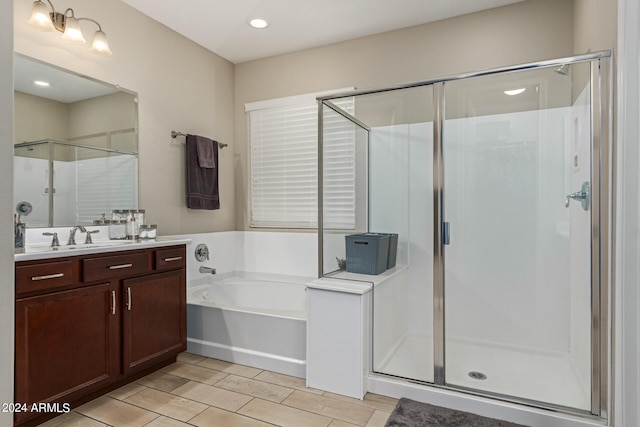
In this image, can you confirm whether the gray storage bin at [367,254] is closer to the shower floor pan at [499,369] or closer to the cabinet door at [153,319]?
the shower floor pan at [499,369]

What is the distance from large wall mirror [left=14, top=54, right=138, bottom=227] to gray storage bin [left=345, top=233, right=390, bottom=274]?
1.66m

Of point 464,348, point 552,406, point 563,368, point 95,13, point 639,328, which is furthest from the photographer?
point 95,13

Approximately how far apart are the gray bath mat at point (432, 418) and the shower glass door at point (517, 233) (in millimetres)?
166

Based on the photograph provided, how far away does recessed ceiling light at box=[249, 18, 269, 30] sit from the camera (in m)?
2.88

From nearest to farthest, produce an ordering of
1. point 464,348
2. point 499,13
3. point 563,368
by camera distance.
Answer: point 563,368 < point 464,348 < point 499,13

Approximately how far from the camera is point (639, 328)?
4.00 ft

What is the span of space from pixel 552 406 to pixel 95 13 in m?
3.61

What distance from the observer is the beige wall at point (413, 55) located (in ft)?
8.55

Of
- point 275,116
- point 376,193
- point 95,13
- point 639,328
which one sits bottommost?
point 639,328

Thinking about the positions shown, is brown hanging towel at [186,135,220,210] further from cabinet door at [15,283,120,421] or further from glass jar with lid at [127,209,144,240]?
cabinet door at [15,283,120,421]

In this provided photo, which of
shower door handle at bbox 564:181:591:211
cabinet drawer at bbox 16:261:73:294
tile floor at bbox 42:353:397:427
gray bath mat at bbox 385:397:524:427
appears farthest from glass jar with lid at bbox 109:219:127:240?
shower door handle at bbox 564:181:591:211

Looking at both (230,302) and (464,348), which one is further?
(230,302)

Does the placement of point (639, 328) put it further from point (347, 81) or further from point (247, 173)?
point (247, 173)

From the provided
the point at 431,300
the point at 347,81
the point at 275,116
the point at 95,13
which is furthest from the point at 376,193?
the point at 95,13
